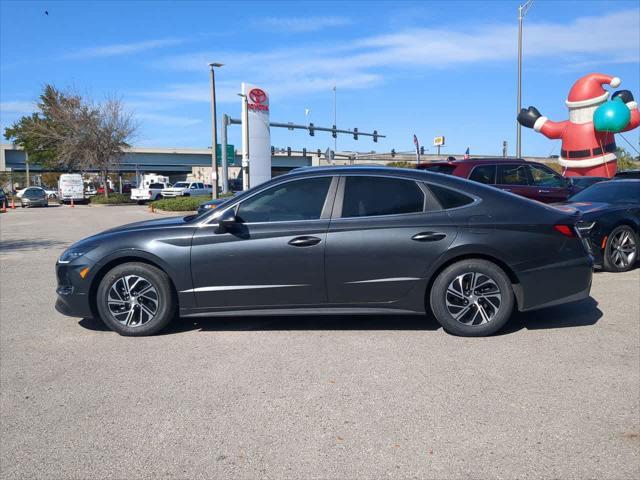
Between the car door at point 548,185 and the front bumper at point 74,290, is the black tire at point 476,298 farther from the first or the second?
the car door at point 548,185

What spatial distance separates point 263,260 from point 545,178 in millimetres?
8832

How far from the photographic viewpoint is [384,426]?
3559mm

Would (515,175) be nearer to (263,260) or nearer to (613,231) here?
(613,231)

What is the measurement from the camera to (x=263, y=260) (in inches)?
210

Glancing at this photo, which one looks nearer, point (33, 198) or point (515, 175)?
point (515, 175)

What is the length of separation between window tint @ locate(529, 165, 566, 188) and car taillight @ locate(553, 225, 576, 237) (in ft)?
22.9

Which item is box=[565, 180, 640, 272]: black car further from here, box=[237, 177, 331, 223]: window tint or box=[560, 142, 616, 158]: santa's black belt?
box=[560, 142, 616, 158]: santa's black belt

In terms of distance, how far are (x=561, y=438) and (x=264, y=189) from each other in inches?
133

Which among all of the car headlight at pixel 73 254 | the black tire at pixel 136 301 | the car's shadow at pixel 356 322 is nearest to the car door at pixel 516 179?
the car's shadow at pixel 356 322

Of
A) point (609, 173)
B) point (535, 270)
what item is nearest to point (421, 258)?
point (535, 270)

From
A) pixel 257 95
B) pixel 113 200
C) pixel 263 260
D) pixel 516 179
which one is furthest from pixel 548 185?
pixel 113 200

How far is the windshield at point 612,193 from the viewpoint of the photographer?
9281 millimetres

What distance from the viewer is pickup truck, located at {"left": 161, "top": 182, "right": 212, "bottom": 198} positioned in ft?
150

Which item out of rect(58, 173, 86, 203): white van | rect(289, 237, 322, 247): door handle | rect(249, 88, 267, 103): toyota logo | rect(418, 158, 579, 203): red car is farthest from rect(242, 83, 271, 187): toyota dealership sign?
rect(58, 173, 86, 203): white van
